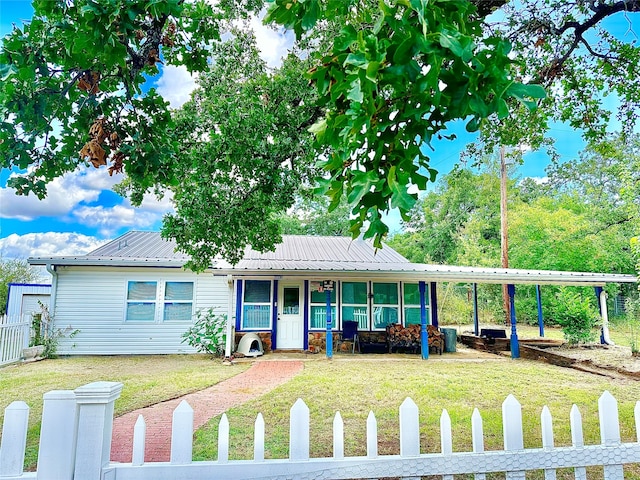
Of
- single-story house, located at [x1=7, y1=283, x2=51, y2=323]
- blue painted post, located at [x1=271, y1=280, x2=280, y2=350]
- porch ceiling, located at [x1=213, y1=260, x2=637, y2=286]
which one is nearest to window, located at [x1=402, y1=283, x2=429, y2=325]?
porch ceiling, located at [x1=213, y1=260, x2=637, y2=286]

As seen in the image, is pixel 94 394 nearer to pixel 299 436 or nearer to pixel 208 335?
pixel 299 436

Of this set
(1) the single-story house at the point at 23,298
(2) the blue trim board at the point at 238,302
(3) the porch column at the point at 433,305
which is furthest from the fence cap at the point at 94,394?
(1) the single-story house at the point at 23,298

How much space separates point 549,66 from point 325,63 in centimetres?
519

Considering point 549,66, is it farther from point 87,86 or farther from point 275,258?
point 275,258

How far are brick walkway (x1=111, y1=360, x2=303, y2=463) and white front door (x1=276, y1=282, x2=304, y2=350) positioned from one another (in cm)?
222

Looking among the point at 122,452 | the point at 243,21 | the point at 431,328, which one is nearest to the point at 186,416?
the point at 122,452

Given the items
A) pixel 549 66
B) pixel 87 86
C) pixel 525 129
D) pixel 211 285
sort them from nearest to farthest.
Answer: pixel 87 86
pixel 549 66
pixel 525 129
pixel 211 285

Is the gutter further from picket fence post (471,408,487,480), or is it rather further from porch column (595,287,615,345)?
porch column (595,287,615,345)

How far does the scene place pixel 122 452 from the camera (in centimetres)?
374

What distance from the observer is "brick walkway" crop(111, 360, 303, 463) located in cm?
387

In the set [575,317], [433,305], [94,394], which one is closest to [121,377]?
[94,394]

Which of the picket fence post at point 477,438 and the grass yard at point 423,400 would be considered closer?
the picket fence post at point 477,438

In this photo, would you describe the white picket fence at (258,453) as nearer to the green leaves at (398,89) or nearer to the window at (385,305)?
the green leaves at (398,89)

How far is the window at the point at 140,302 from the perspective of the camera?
11078 mm
